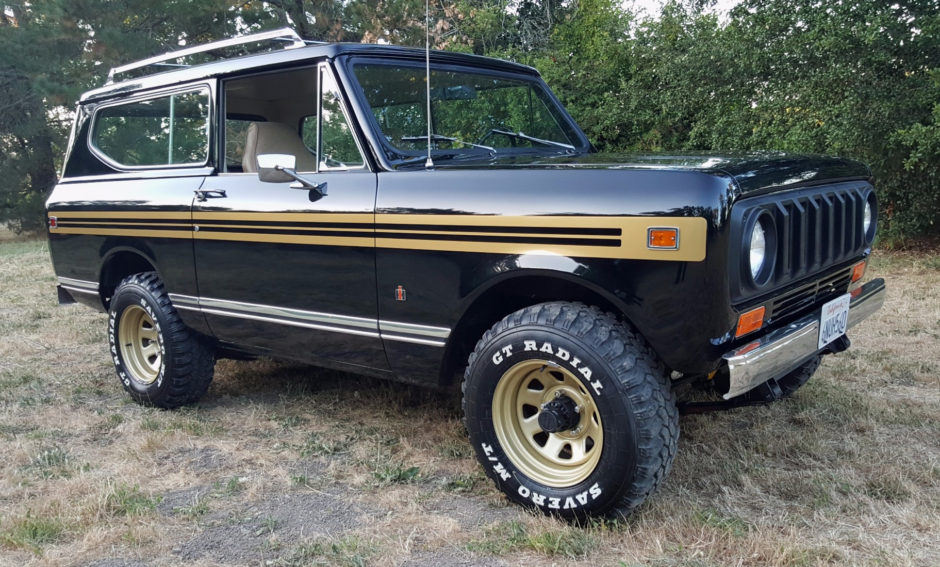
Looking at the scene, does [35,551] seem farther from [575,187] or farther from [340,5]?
[340,5]

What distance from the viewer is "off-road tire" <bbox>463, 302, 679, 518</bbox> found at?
2.63 metres

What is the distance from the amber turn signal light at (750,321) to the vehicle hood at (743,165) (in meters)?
0.41

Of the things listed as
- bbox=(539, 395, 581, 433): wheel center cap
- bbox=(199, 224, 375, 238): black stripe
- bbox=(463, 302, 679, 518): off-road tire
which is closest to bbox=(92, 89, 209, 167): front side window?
bbox=(199, 224, 375, 238): black stripe

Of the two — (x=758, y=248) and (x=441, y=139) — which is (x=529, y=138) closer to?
(x=441, y=139)

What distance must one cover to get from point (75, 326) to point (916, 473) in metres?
6.39

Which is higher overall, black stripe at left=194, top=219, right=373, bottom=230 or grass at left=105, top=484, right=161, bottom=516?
black stripe at left=194, top=219, right=373, bottom=230

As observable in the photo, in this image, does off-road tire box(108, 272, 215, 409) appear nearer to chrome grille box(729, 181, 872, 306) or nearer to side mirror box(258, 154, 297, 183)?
side mirror box(258, 154, 297, 183)

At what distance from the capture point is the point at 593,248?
2.61 metres

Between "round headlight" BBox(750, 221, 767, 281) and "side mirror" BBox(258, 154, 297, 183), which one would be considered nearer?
"round headlight" BBox(750, 221, 767, 281)

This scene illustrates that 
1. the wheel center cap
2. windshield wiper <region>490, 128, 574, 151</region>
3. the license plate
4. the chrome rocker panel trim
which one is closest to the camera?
the wheel center cap

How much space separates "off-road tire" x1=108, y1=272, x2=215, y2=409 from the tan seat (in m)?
0.87

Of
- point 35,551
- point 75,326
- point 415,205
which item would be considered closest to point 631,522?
point 415,205

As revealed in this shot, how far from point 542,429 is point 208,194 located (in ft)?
6.98

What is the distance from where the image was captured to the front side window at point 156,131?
4.10 meters
